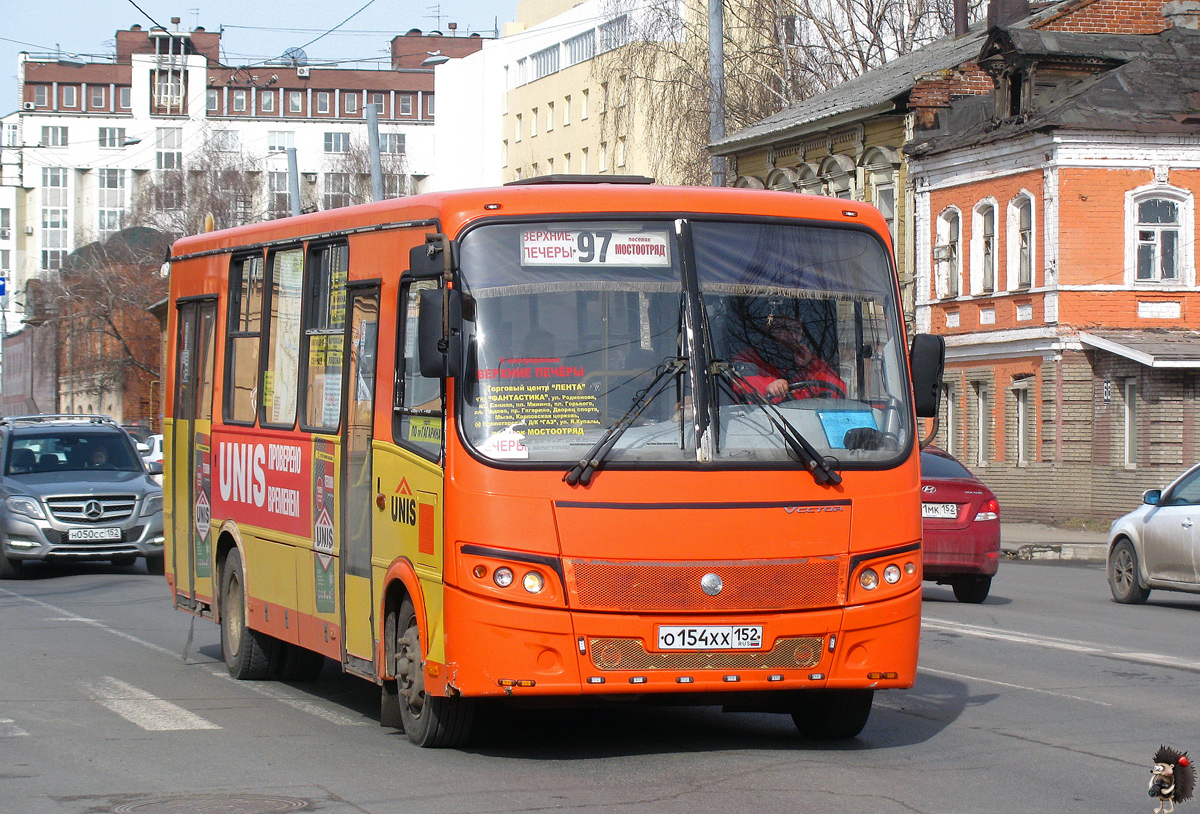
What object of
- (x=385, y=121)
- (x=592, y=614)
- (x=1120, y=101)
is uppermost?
(x=385, y=121)

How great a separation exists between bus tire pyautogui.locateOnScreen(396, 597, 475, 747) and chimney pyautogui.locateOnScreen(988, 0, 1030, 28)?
38537 mm

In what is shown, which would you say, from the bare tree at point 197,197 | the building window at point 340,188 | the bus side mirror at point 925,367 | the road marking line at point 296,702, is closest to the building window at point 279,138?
the building window at point 340,188

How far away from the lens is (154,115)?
417 feet

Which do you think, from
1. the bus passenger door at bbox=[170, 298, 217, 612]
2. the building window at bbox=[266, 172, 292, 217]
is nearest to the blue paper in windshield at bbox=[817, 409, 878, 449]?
the bus passenger door at bbox=[170, 298, 217, 612]

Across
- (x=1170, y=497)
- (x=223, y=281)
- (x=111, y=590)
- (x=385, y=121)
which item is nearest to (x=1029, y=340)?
(x=1170, y=497)

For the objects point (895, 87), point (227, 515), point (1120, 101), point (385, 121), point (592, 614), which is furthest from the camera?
point (385, 121)

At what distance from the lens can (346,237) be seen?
32.0 ft

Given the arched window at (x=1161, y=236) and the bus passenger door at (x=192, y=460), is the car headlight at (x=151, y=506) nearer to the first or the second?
the bus passenger door at (x=192, y=460)

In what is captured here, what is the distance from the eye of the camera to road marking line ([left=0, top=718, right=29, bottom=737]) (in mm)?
9161

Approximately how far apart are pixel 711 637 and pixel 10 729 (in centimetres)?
390

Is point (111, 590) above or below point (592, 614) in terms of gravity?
below

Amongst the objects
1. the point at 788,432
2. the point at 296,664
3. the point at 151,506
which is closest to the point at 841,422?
the point at 788,432

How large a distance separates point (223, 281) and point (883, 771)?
6107 millimetres

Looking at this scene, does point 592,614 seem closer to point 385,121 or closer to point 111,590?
point 111,590
